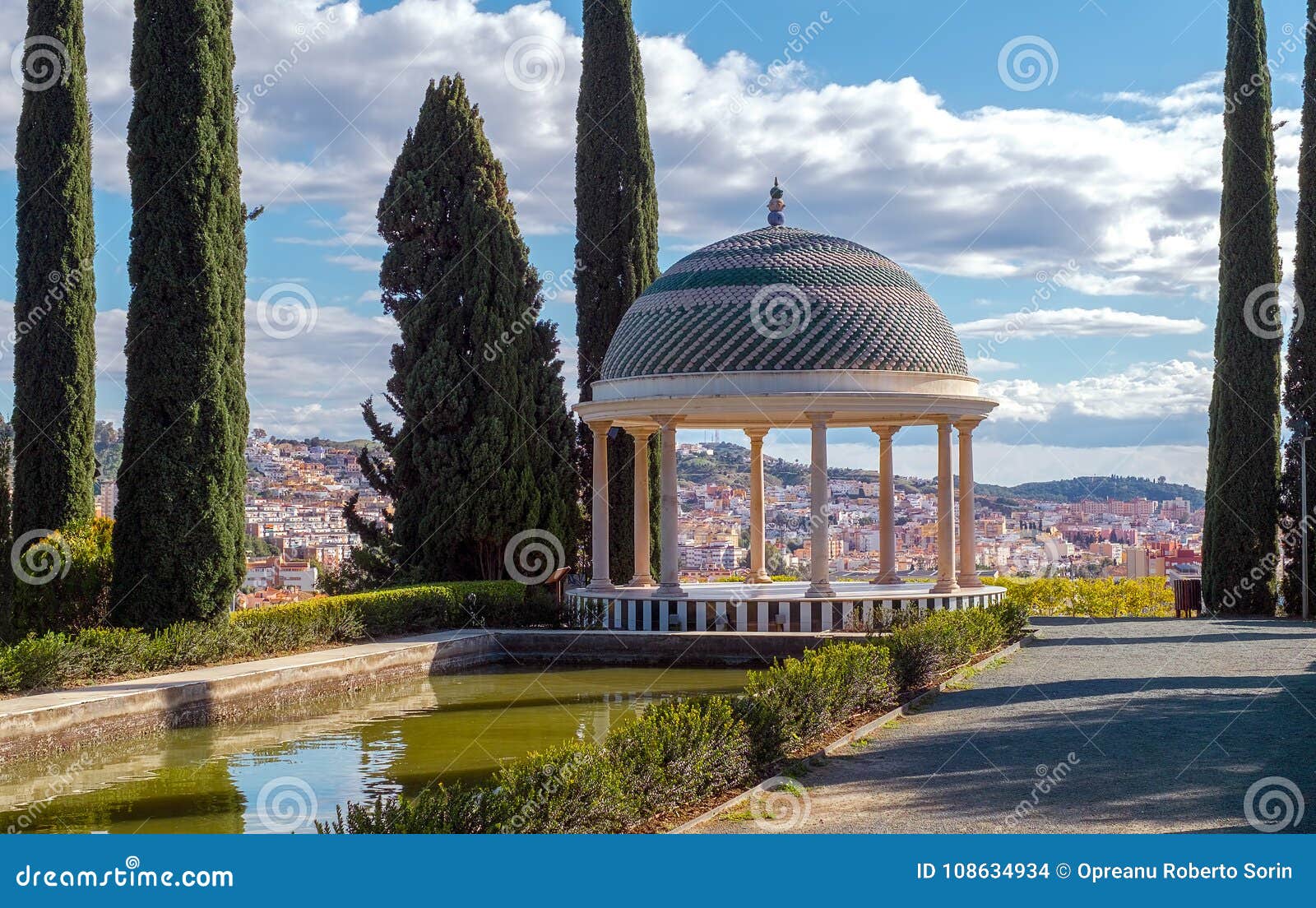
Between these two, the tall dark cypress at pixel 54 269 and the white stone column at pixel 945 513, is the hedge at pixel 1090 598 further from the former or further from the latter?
the tall dark cypress at pixel 54 269

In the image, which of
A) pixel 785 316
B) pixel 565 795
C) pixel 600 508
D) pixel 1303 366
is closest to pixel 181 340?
pixel 600 508

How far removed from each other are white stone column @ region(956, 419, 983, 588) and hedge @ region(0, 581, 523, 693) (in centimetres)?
708

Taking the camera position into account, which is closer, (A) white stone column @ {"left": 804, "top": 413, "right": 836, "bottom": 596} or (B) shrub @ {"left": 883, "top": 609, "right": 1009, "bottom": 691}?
(B) shrub @ {"left": 883, "top": 609, "right": 1009, "bottom": 691}

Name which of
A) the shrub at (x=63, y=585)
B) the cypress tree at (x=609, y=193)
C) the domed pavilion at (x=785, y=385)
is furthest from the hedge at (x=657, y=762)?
the cypress tree at (x=609, y=193)

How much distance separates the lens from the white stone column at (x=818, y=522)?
21.7m

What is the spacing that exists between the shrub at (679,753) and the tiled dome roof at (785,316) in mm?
12190

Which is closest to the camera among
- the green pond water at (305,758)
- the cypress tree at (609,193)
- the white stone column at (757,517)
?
the green pond water at (305,758)

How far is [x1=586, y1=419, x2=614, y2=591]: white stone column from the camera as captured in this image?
2417 centimetres

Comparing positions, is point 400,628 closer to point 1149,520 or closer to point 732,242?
point 732,242

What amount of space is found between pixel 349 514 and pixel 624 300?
703cm

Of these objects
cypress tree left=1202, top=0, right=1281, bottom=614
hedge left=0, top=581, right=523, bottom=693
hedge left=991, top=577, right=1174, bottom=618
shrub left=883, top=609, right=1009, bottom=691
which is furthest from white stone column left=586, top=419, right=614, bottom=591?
cypress tree left=1202, top=0, right=1281, bottom=614

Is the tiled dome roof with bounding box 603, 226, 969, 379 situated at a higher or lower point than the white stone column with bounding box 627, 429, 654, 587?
higher

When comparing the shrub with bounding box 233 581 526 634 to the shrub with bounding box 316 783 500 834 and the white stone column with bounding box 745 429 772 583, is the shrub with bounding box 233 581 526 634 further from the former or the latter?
the shrub with bounding box 316 783 500 834

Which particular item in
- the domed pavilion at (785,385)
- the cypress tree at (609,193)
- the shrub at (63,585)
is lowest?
the shrub at (63,585)
